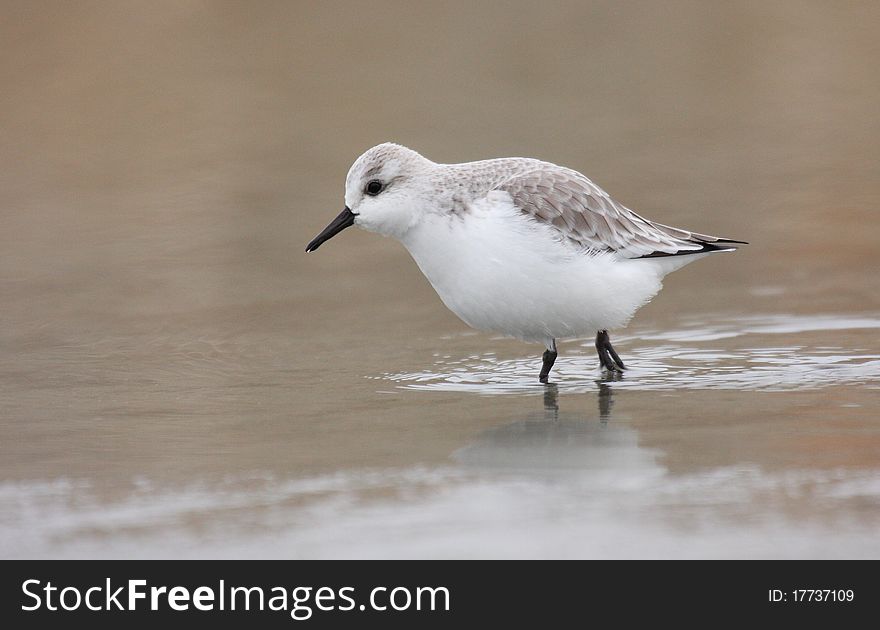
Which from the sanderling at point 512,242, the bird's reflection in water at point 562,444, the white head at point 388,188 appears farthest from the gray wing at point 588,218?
the bird's reflection in water at point 562,444

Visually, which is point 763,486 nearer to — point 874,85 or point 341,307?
point 341,307

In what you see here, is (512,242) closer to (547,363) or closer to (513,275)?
(513,275)

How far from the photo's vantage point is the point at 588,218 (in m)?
6.95

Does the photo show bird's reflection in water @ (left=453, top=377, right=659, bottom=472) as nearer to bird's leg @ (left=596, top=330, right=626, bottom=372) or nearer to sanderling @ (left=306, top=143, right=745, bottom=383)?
sanderling @ (left=306, top=143, right=745, bottom=383)

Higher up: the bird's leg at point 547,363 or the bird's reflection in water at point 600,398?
the bird's leg at point 547,363

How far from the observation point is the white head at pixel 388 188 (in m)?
6.75

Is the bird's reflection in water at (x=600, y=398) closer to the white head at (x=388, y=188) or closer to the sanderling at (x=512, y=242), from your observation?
the sanderling at (x=512, y=242)

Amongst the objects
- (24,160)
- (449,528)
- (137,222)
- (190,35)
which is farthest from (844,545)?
(190,35)

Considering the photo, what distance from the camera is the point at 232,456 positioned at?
5.63m

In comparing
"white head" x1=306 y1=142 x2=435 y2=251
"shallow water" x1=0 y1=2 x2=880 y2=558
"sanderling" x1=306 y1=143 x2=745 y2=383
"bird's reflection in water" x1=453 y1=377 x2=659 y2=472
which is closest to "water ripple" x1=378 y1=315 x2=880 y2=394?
"shallow water" x1=0 y1=2 x2=880 y2=558

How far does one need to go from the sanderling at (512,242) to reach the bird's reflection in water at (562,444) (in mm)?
598

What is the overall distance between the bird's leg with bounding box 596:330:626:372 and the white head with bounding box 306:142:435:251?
1197mm

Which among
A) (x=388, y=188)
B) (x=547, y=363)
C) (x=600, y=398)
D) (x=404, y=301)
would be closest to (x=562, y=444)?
(x=600, y=398)

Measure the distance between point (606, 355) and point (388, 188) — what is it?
58.2 inches
